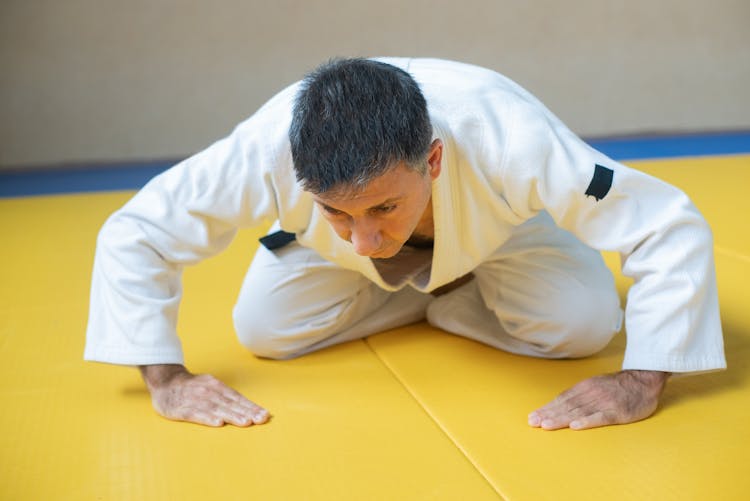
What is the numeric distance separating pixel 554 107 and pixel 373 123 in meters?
5.73

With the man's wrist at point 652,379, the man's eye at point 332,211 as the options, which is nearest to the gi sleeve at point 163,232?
the man's eye at point 332,211

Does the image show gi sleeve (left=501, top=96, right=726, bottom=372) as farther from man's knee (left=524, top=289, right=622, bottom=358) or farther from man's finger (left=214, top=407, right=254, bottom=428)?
man's finger (left=214, top=407, right=254, bottom=428)

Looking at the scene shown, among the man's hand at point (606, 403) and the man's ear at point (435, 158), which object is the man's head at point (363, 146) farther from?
the man's hand at point (606, 403)

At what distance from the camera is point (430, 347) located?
262 cm

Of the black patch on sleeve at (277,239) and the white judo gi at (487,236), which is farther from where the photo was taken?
the black patch on sleeve at (277,239)

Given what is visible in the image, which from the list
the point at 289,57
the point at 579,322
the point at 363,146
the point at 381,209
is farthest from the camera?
the point at 289,57

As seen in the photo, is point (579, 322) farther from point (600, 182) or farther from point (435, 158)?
point (435, 158)

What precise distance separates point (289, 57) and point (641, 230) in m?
4.99

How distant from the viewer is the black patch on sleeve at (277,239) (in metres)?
2.58

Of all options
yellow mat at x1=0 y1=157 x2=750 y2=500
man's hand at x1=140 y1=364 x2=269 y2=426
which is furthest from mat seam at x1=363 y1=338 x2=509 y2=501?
man's hand at x1=140 y1=364 x2=269 y2=426

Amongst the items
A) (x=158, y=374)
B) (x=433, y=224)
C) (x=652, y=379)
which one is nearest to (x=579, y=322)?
(x=652, y=379)

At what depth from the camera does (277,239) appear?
2586mm

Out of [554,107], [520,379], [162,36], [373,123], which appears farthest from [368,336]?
[554,107]

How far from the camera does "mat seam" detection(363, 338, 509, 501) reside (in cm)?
181
